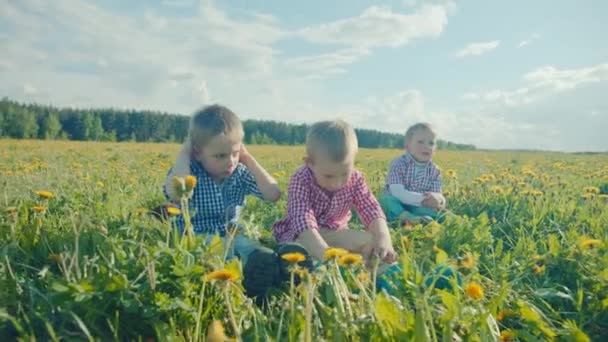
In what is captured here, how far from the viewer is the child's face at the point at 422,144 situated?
501 cm

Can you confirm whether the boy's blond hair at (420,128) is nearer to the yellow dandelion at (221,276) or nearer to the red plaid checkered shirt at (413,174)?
the red plaid checkered shirt at (413,174)

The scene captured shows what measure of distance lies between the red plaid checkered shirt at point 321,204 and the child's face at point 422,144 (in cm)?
195

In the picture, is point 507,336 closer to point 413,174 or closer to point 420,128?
point 413,174

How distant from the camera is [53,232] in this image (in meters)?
2.73

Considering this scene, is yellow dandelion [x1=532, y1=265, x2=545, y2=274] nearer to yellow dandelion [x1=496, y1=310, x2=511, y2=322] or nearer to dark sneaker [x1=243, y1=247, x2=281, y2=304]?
yellow dandelion [x1=496, y1=310, x2=511, y2=322]

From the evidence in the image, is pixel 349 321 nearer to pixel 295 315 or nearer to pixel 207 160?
pixel 295 315

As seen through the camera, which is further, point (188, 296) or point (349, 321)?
point (188, 296)

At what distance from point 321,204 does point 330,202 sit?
0.20 feet

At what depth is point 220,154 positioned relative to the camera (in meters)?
2.94

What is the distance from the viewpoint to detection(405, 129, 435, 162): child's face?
5.01 metres

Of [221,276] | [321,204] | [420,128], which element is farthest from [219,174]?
[420,128]

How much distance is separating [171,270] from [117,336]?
28cm

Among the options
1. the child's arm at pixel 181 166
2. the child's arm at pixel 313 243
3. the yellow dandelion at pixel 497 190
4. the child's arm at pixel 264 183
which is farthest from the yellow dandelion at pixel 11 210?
the yellow dandelion at pixel 497 190

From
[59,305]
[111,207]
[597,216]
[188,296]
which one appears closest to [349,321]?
[188,296]
